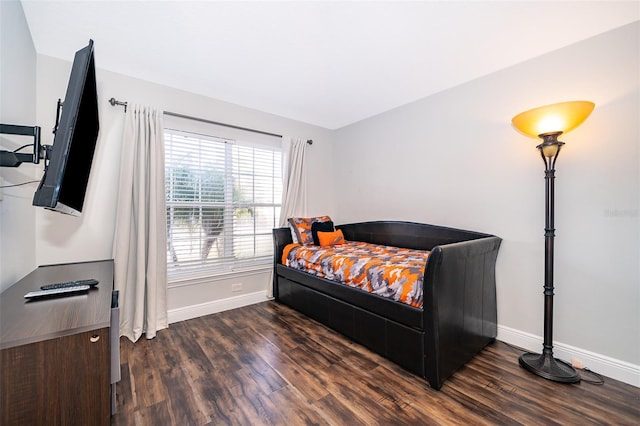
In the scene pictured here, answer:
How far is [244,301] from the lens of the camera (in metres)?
3.05

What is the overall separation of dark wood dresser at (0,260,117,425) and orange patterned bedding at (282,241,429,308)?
5.14ft

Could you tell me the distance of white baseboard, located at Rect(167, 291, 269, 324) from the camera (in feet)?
8.58

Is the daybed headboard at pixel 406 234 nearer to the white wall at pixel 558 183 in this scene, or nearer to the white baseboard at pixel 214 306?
the white wall at pixel 558 183

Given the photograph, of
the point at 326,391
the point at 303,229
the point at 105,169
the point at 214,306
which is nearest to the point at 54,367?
the point at 326,391

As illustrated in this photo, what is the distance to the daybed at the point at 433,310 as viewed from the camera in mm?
1602

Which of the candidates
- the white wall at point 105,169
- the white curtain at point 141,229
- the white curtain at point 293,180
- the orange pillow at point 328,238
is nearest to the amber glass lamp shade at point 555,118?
the orange pillow at point 328,238

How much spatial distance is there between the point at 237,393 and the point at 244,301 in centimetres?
152

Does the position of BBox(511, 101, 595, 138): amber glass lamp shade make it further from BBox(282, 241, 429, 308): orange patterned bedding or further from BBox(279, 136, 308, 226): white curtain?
BBox(279, 136, 308, 226): white curtain

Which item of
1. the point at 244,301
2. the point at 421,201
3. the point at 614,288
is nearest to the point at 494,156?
the point at 421,201

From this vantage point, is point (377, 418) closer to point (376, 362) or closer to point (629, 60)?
point (376, 362)

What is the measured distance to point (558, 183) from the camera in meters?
1.98

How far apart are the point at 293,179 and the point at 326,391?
2409 mm

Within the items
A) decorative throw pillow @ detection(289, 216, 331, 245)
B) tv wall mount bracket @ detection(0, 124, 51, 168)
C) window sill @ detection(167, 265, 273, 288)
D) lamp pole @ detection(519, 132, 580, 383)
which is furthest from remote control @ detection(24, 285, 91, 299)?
lamp pole @ detection(519, 132, 580, 383)

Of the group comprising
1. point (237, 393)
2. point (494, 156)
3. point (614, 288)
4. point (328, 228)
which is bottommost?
point (237, 393)
